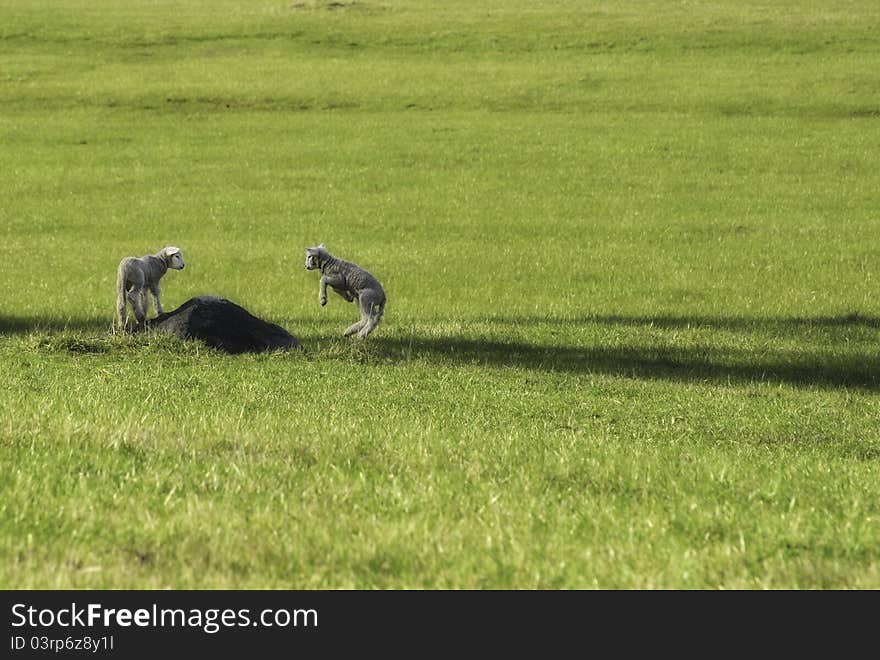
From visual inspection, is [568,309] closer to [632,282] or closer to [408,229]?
[632,282]

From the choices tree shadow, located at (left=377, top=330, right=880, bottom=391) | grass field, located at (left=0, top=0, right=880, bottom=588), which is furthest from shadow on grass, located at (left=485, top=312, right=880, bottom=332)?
tree shadow, located at (left=377, top=330, right=880, bottom=391)

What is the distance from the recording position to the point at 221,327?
16828mm

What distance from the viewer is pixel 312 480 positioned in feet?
27.9

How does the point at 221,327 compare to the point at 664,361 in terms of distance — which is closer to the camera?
the point at 221,327

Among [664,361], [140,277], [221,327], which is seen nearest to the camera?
[140,277]

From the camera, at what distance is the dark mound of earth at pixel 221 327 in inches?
658

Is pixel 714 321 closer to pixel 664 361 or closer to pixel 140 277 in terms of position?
pixel 664 361

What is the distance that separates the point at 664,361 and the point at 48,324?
1014 cm

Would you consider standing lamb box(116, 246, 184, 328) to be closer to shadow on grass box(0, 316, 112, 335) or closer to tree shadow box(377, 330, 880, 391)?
tree shadow box(377, 330, 880, 391)

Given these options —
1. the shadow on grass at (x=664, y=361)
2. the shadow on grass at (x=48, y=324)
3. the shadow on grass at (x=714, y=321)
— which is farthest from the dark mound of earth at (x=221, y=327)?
the shadow on grass at (x=714, y=321)

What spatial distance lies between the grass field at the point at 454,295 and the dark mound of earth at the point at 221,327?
369 millimetres

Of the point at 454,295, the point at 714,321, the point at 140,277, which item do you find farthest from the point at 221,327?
the point at 454,295

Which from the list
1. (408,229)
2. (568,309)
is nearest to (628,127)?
(408,229)

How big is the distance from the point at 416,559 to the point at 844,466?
4903mm
